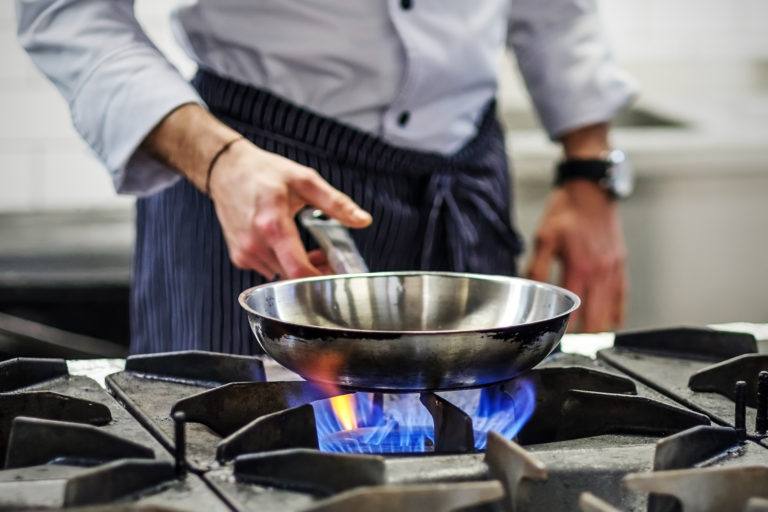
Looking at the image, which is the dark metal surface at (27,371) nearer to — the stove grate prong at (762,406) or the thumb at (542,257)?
the stove grate prong at (762,406)

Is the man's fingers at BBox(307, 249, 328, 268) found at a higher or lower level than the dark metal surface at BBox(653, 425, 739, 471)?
higher

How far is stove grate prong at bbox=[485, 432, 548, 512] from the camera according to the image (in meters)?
0.58

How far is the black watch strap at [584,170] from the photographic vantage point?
54.4 inches

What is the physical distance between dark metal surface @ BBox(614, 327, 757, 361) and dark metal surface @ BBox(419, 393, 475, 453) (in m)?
0.27

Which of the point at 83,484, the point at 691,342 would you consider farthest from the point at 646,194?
the point at 83,484

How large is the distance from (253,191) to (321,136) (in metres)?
0.25

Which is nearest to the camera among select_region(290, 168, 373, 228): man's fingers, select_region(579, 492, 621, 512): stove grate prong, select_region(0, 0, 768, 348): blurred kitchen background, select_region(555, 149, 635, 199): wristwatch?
select_region(579, 492, 621, 512): stove grate prong

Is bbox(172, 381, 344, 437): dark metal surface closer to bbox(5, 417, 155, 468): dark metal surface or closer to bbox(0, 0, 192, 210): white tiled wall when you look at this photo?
bbox(5, 417, 155, 468): dark metal surface

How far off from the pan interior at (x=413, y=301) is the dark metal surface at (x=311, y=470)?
0.20m

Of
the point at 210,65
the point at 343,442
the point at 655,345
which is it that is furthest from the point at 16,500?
the point at 210,65

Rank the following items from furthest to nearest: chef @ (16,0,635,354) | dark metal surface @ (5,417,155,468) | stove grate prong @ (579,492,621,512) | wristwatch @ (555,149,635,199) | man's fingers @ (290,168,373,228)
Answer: wristwatch @ (555,149,635,199), chef @ (16,0,635,354), man's fingers @ (290,168,373,228), dark metal surface @ (5,417,155,468), stove grate prong @ (579,492,621,512)

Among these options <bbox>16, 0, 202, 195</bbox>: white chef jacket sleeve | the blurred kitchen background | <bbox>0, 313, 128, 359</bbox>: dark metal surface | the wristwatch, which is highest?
<bbox>16, 0, 202, 195</bbox>: white chef jacket sleeve

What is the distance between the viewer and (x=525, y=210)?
210cm

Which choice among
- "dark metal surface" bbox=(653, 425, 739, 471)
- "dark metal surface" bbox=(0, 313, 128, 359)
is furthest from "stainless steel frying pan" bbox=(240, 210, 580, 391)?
"dark metal surface" bbox=(0, 313, 128, 359)
